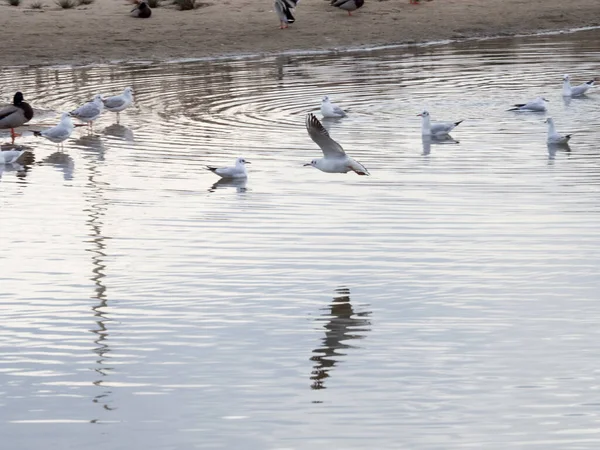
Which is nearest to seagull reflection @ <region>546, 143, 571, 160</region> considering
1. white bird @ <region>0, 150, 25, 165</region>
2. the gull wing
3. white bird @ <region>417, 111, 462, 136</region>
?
white bird @ <region>417, 111, 462, 136</region>

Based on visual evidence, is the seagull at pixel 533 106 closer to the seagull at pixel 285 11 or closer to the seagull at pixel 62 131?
the seagull at pixel 62 131

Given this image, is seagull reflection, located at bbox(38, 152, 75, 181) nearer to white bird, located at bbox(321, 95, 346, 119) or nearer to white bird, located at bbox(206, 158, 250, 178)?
white bird, located at bbox(206, 158, 250, 178)

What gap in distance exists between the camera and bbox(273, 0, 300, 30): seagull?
105ft

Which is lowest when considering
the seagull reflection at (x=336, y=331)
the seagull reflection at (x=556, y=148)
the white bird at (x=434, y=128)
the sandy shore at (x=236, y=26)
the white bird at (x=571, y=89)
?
the sandy shore at (x=236, y=26)

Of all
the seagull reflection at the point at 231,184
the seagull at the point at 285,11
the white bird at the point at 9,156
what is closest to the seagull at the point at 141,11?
the seagull at the point at 285,11

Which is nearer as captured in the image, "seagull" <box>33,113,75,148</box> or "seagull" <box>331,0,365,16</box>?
"seagull" <box>33,113,75,148</box>

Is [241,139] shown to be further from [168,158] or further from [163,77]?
[163,77]

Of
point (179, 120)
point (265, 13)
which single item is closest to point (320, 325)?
point (179, 120)

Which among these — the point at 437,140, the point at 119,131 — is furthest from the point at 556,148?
the point at 119,131

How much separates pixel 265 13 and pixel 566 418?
2733 centimetres

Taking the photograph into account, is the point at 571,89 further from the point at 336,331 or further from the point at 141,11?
the point at 141,11

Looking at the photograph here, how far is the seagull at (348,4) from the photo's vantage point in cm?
3409

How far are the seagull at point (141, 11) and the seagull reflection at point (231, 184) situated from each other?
18011mm

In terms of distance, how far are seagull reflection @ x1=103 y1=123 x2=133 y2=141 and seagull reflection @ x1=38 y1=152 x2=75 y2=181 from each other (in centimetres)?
138
